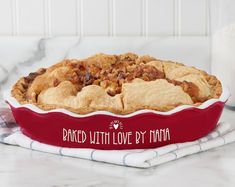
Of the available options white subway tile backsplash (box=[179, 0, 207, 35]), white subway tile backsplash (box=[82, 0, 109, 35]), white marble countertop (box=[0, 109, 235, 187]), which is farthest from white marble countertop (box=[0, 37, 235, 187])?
white subway tile backsplash (box=[82, 0, 109, 35])

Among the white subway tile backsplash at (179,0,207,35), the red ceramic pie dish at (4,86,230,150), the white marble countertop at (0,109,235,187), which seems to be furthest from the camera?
the white subway tile backsplash at (179,0,207,35)

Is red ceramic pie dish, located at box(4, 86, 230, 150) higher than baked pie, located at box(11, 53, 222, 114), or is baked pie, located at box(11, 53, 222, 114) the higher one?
baked pie, located at box(11, 53, 222, 114)

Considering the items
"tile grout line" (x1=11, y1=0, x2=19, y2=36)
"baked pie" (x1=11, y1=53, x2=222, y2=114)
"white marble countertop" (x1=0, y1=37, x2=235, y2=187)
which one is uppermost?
"tile grout line" (x1=11, y1=0, x2=19, y2=36)

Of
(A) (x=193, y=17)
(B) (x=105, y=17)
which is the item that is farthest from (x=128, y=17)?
(A) (x=193, y=17)

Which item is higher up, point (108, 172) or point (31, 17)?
point (31, 17)

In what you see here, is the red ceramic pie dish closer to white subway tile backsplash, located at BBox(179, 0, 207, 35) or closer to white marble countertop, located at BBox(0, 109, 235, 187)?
white marble countertop, located at BBox(0, 109, 235, 187)

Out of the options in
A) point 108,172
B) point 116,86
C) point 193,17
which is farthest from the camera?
point 193,17

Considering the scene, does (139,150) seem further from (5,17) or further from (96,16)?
(5,17)
